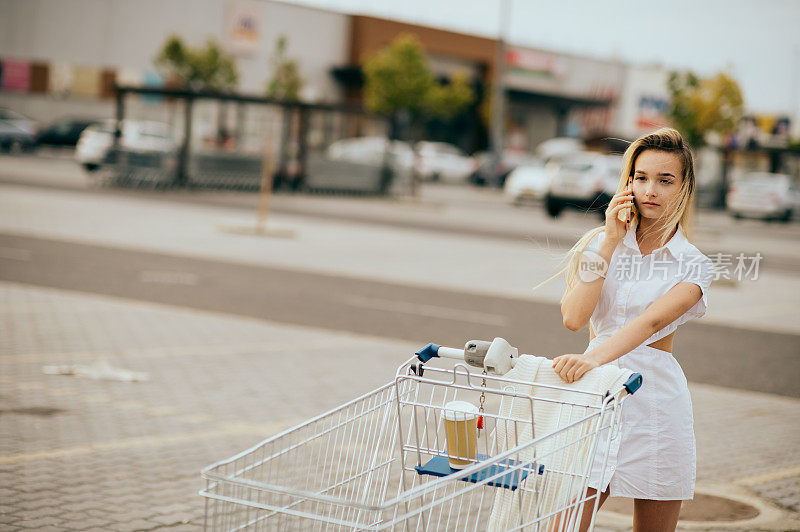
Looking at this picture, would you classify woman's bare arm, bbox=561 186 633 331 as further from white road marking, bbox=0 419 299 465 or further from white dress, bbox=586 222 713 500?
white road marking, bbox=0 419 299 465

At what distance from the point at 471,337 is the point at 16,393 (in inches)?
192

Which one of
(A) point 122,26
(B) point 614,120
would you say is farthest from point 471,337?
(B) point 614,120

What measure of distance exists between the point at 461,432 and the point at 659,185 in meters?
1.07

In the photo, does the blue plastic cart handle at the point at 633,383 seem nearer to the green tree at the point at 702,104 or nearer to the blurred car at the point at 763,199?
the green tree at the point at 702,104

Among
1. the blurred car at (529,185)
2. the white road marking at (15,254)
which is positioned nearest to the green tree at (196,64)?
the blurred car at (529,185)

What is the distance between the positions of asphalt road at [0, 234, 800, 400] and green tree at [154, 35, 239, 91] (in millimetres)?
28294

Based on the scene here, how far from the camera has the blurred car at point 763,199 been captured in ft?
125

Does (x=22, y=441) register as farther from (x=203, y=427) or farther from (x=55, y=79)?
(x=55, y=79)

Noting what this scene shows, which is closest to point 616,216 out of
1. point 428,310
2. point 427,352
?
point 427,352

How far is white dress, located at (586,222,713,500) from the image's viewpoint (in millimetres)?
3215

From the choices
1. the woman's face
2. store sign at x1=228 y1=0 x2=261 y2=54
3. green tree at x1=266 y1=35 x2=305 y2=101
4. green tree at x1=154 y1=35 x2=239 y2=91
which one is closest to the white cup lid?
the woman's face

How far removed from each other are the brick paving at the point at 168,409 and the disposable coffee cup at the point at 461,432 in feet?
7.32

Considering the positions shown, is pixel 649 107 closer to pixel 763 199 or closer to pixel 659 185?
pixel 763 199

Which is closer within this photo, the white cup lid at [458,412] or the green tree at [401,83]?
the white cup lid at [458,412]
